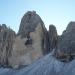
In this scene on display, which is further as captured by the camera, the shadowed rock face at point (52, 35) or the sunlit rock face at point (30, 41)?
the sunlit rock face at point (30, 41)

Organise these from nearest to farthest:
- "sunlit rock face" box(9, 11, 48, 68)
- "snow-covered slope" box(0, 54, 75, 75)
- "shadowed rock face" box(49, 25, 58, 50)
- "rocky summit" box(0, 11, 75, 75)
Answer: "snow-covered slope" box(0, 54, 75, 75) → "rocky summit" box(0, 11, 75, 75) → "shadowed rock face" box(49, 25, 58, 50) → "sunlit rock face" box(9, 11, 48, 68)

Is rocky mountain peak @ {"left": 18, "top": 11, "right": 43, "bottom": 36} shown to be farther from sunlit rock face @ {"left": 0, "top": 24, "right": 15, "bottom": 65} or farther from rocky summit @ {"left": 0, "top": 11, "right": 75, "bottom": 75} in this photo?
sunlit rock face @ {"left": 0, "top": 24, "right": 15, "bottom": 65}

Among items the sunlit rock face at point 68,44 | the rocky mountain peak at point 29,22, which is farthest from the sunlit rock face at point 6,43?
the sunlit rock face at point 68,44

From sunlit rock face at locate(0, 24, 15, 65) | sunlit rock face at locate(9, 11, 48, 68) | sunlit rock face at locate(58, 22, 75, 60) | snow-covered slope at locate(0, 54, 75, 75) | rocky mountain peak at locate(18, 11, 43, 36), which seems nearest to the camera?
snow-covered slope at locate(0, 54, 75, 75)

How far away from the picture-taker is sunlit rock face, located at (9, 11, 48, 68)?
1673 inches

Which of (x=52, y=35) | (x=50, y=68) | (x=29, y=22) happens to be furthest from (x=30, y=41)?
(x=50, y=68)

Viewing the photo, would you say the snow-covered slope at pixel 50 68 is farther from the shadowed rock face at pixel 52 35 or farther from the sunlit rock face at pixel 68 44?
the shadowed rock face at pixel 52 35

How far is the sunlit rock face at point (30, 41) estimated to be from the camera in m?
42.5

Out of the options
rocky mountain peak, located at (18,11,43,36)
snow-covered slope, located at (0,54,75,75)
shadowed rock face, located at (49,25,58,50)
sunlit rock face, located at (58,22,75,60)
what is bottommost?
snow-covered slope, located at (0,54,75,75)

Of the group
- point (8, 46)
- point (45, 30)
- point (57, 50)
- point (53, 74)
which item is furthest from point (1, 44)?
point (53, 74)

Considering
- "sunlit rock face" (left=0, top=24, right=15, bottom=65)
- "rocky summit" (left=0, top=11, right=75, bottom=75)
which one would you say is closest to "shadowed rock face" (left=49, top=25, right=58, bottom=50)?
"rocky summit" (left=0, top=11, right=75, bottom=75)

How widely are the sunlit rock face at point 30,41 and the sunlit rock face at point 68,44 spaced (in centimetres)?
1185

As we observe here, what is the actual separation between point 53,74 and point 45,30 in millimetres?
20464

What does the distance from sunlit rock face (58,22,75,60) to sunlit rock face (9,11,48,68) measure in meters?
11.9
